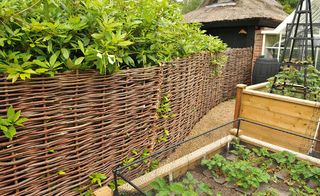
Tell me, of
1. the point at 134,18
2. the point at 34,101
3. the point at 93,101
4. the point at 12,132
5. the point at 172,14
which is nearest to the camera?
the point at 12,132

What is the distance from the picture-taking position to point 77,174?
1.65 metres

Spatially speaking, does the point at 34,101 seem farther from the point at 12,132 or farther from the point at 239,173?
the point at 239,173

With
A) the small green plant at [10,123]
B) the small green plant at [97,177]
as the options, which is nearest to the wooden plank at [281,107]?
the small green plant at [97,177]

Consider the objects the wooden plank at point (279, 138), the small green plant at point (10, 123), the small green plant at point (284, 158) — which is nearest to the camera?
the small green plant at point (10, 123)

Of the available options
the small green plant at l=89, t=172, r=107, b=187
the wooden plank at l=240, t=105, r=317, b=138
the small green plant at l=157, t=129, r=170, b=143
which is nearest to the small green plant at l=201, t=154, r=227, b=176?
the small green plant at l=157, t=129, r=170, b=143

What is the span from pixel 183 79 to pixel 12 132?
2106 mm

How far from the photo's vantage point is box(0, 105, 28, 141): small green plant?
47.2 inches

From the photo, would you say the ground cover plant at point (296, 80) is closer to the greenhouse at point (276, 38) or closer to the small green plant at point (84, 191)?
the small green plant at point (84, 191)

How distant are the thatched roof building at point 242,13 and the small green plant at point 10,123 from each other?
24.9 feet

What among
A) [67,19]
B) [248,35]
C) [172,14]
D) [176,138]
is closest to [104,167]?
[67,19]

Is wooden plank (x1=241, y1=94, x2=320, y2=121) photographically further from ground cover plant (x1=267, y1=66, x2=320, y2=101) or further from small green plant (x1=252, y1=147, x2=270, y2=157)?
small green plant (x1=252, y1=147, x2=270, y2=157)

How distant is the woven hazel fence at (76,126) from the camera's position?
1.31 m

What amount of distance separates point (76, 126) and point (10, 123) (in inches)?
16.1

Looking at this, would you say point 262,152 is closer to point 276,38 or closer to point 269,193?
point 269,193
